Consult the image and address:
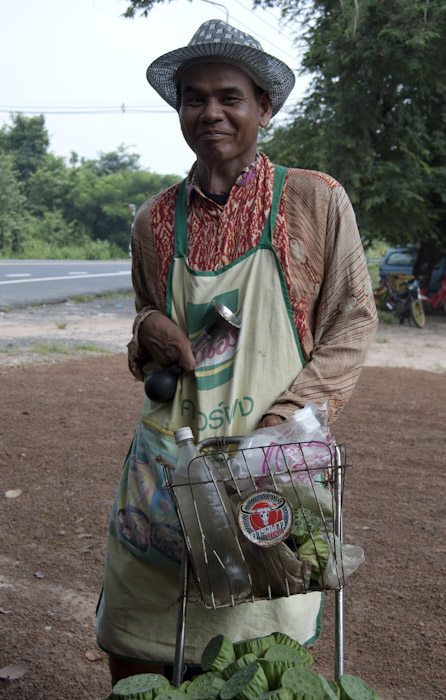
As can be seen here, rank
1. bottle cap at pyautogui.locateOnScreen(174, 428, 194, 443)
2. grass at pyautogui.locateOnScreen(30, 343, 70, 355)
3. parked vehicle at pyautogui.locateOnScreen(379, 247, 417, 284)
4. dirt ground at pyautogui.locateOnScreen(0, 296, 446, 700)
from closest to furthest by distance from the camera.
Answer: bottle cap at pyautogui.locateOnScreen(174, 428, 194, 443)
dirt ground at pyautogui.locateOnScreen(0, 296, 446, 700)
grass at pyautogui.locateOnScreen(30, 343, 70, 355)
parked vehicle at pyautogui.locateOnScreen(379, 247, 417, 284)

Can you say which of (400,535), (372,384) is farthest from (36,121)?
(400,535)

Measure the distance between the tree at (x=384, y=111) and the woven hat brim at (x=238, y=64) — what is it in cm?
1128

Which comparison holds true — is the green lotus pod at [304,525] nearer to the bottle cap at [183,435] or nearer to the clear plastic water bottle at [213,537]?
the clear plastic water bottle at [213,537]

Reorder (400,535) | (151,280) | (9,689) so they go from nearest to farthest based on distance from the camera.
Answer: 1. (151,280)
2. (9,689)
3. (400,535)

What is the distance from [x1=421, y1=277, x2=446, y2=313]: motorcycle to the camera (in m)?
16.3

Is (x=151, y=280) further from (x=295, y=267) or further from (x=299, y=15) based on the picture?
(x=299, y=15)

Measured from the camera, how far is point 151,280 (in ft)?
7.30

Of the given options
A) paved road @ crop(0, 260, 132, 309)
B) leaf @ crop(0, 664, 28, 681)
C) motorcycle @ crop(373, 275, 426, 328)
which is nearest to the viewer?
leaf @ crop(0, 664, 28, 681)

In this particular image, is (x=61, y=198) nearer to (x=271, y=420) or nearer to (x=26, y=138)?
(x=26, y=138)

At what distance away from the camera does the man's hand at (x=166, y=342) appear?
204 cm

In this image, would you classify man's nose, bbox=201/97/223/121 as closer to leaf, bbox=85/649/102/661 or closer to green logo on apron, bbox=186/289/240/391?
green logo on apron, bbox=186/289/240/391

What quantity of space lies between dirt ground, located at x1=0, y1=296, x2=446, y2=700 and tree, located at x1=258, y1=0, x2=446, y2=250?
565cm

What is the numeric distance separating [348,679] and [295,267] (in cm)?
105

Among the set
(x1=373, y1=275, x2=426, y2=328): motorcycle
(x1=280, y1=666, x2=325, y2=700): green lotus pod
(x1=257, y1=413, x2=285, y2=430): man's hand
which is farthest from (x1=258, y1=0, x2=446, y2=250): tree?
(x1=280, y1=666, x2=325, y2=700): green lotus pod
